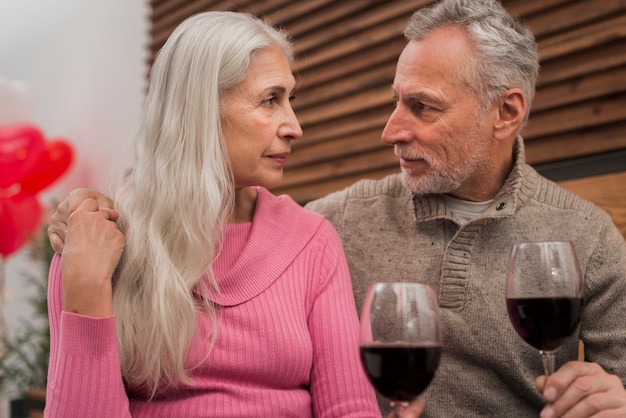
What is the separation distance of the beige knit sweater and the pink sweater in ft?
0.84

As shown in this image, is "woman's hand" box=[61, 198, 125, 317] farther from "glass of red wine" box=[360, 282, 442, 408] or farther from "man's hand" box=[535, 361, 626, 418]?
"man's hand" box=[535, 361, 626, 418]

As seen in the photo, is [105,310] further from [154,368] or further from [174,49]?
[174,49]

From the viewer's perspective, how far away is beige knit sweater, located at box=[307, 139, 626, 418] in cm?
170

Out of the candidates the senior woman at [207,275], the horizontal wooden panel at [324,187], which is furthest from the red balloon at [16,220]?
the senior woman at [207,275]

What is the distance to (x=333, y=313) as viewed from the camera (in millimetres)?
1604

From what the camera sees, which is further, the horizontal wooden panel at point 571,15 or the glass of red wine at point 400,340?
the horizontal wooden panel at point 571,15

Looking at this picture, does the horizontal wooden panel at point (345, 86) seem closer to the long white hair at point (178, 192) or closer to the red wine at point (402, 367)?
the long white hair at point (178, 192)

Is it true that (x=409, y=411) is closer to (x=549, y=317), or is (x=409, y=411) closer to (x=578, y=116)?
(x=549, y=317)

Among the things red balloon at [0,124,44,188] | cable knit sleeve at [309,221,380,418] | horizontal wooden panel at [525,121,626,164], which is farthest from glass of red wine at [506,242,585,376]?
red balloon at [0,124,44,188]

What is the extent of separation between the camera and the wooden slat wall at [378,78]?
7.72ft

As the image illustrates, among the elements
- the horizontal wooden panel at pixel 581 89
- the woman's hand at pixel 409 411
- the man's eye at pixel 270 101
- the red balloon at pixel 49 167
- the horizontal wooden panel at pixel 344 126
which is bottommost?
the red balloon at pixel 49 167

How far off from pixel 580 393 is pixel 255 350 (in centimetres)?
64

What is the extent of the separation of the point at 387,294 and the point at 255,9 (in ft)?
10.4

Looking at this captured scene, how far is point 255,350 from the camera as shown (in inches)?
60.2
